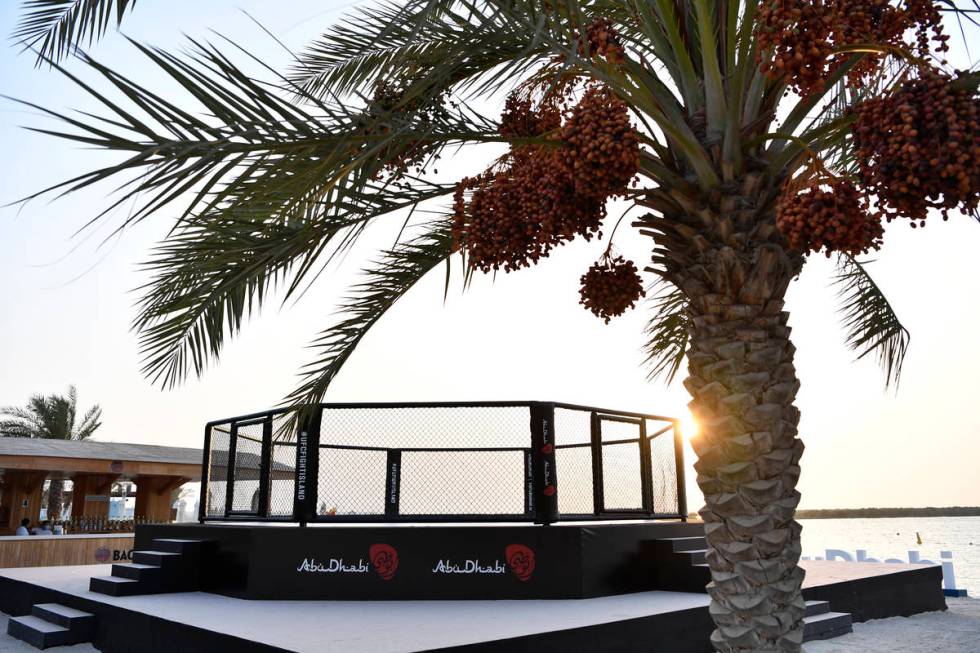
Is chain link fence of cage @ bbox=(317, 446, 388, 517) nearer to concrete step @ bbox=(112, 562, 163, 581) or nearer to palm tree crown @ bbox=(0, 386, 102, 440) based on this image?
concrete step @ bbox=(112, 562, 163, 581)

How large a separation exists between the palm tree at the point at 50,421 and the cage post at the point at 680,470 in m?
24.7

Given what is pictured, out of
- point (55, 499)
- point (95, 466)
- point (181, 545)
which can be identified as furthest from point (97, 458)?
point (55, 499)

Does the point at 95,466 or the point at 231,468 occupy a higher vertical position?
the point at 95,466

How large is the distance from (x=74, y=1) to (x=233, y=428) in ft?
16.6

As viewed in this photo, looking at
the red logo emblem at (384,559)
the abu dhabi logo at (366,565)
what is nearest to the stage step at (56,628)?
the abu dhabi logo at (366,565)

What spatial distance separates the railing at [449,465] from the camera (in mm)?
6688

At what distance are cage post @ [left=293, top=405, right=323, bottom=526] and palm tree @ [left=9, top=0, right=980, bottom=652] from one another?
8.92 feet

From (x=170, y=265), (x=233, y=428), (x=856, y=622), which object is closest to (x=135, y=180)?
(x=170, y=265)

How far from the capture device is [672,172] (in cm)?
335

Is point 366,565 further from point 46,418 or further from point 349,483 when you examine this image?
point 46,418

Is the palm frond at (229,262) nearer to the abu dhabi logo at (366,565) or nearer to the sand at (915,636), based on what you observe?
the abu dhabi logo at (366,565)

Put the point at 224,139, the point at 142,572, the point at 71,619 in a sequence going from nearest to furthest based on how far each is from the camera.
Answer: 1. the point at 224,139
2. the point at 71,619
3. the point at 142,572

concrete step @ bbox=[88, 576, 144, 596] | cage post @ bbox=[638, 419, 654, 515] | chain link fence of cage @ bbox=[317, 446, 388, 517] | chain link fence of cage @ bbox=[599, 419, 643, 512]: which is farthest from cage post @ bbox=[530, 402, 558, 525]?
concrete step @ bbox=[88, 576, 144, 596]

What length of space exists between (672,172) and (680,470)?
5.73m
